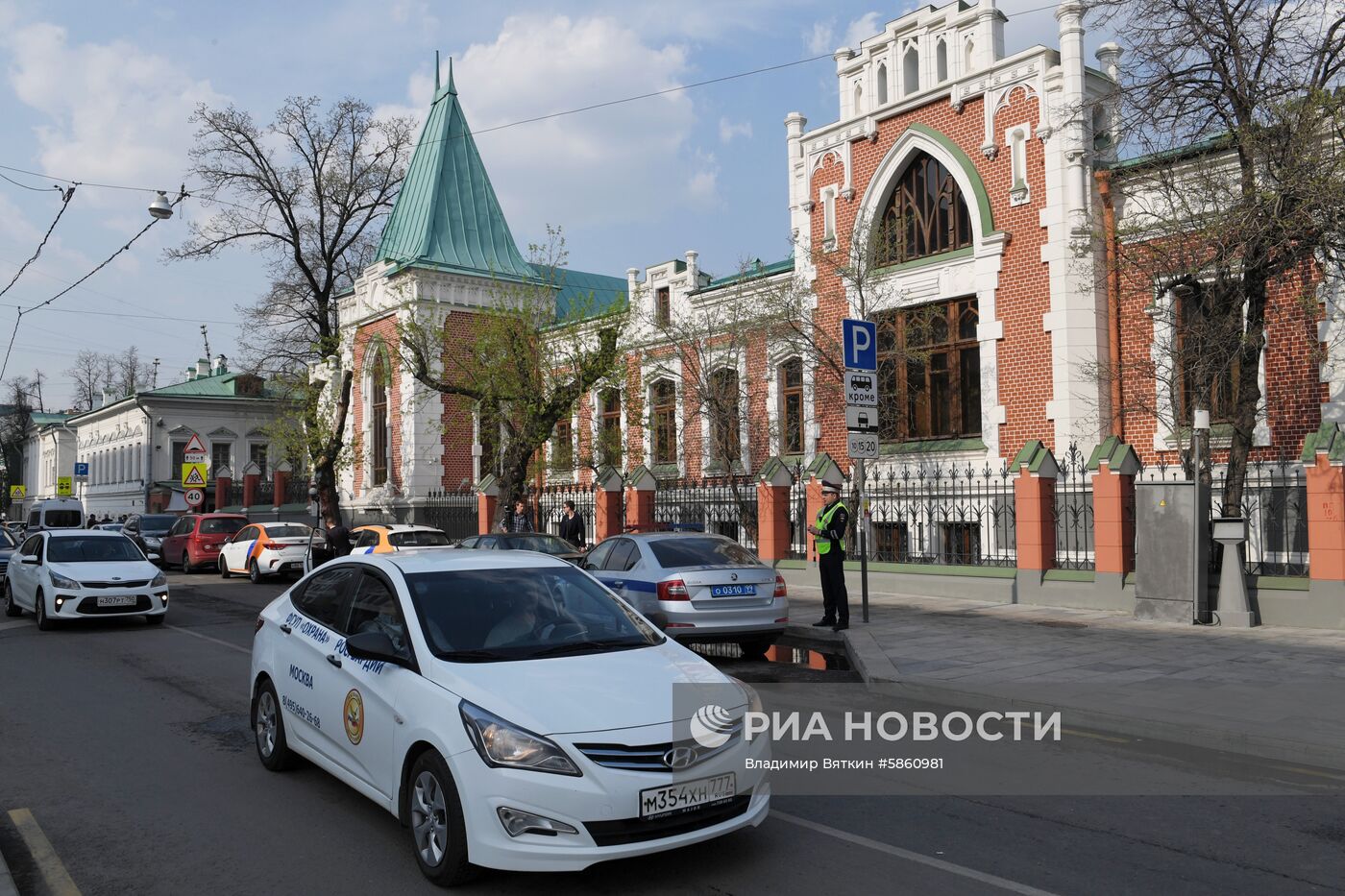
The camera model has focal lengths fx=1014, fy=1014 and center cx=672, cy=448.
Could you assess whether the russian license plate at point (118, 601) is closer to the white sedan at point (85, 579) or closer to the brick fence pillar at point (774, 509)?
the white sedan at point (85, 579)

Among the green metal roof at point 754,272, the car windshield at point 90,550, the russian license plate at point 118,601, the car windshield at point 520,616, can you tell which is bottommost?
the russian license plate at point 118,601

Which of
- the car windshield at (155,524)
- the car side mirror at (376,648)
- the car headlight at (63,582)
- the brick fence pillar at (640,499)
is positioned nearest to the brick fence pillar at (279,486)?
the car windshield at (155,524)

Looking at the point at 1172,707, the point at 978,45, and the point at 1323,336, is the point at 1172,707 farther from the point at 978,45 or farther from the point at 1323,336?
the point at 978,45

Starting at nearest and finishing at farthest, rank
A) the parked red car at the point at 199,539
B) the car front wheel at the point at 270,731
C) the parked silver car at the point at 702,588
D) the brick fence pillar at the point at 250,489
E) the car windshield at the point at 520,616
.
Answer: the car windshield at the point at 520,616 → the car front wheel at the point at 270,731 → the parked silver car at the point at 702,588 → the parked red car at the point at 199,539 → the brick fence pillar at the point at 250,489

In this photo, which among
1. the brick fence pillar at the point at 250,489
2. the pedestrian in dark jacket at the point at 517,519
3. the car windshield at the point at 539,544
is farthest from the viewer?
the brick fence pillar at the point at 250,489

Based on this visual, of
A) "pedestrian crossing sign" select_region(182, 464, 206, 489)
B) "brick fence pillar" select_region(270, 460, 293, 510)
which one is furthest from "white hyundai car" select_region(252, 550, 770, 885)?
"brick fence pillar" select_region(270, 460, 293, 510)

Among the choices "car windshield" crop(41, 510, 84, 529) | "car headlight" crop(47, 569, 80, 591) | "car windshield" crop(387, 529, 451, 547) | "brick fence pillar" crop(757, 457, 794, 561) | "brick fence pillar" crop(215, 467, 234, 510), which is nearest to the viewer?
"car headlight" crop(47, 569, 80, 591)

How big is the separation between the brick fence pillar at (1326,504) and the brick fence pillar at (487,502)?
21930mm

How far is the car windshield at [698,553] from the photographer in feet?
39.3

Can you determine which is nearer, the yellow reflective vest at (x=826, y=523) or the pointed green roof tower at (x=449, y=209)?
the yellow reflective vest at (x=826, y=523)

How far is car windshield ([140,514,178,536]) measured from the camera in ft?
112

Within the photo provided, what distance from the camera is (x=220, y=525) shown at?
29.2 metres

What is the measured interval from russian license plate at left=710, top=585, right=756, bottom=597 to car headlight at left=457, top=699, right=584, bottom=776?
7.11m

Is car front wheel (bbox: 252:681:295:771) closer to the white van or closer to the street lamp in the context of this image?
the street lamp
